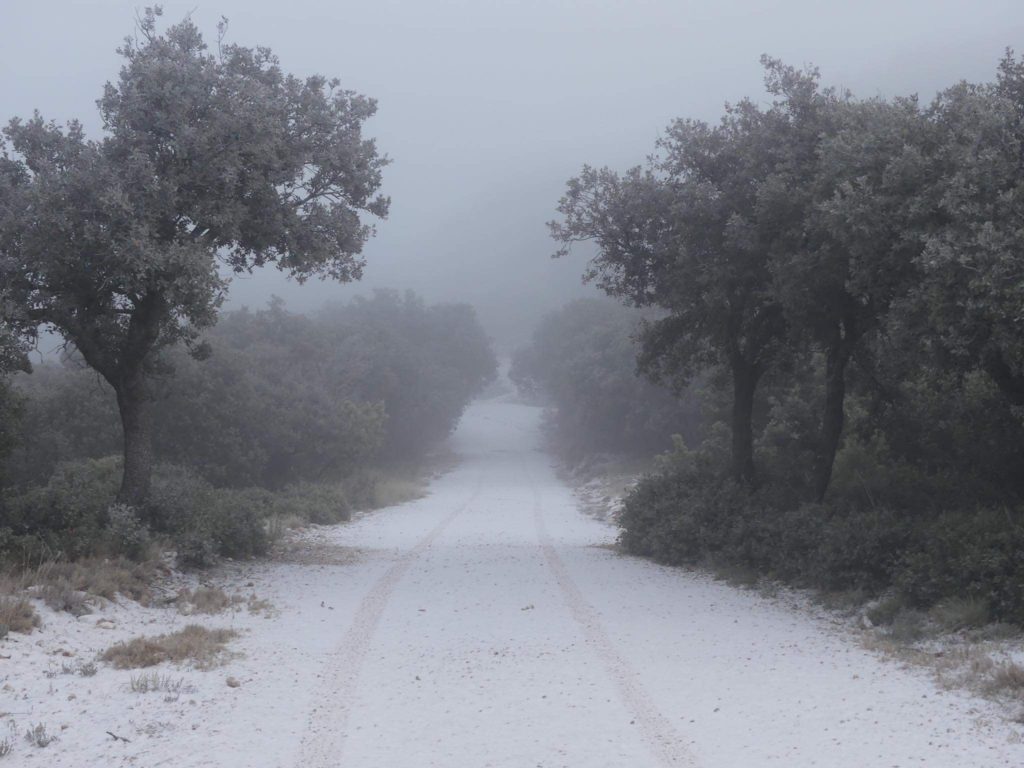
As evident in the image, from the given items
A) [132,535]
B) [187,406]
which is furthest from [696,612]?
[187,406]

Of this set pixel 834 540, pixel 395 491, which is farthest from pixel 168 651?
pixel 395 491

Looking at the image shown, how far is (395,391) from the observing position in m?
52.2

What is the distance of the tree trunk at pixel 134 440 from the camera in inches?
591

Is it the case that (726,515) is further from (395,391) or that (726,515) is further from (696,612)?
Result: (395,391)

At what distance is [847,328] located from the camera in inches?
592

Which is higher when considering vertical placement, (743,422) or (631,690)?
(743,422)

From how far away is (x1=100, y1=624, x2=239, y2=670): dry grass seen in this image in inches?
352

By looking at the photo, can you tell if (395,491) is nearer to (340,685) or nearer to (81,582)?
(81,582)

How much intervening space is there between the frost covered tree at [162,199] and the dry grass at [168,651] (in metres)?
5.22

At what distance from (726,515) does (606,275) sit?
516 centimetres

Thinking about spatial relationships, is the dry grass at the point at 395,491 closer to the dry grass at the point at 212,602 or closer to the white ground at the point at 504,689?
the white ground at the point at 504,689

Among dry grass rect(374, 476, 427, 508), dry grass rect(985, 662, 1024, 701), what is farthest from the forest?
dry grass rect(374, 476, 427, 508)

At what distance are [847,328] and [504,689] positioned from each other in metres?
9.21

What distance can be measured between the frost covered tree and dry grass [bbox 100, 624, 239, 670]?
5.22m
